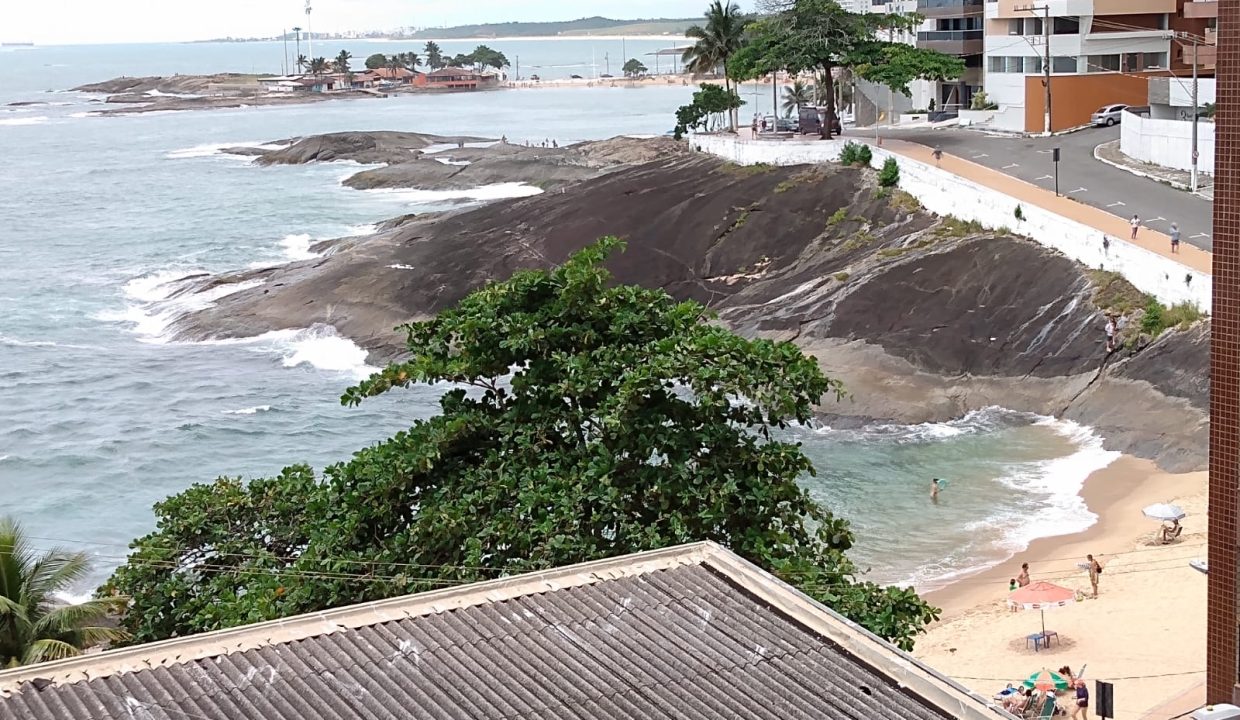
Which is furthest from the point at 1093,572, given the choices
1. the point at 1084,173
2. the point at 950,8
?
the point at 950,8

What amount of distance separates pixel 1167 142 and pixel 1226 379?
35.3 m

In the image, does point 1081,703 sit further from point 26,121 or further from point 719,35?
point 26,121

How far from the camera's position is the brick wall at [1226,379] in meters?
19.2

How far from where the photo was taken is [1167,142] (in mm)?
52125

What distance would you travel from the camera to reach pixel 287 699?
12070mm

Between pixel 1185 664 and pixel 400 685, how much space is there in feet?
51.5

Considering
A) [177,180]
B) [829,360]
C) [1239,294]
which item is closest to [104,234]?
[177,180]

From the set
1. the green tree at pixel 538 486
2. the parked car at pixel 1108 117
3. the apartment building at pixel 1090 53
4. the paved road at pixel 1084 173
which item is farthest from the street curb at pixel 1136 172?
the green tree at pixel 538 486

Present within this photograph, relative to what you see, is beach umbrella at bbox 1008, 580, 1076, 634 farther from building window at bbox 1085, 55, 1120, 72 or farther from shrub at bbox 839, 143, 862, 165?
building window at bbox 1085, 55, 1120, 72

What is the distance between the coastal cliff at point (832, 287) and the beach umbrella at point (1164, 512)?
4.70 m

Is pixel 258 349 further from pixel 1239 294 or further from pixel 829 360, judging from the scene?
pixel 1239 294

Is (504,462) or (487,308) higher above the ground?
(487,308)

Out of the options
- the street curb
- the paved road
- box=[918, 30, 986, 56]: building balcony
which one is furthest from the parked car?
box=[918, 30, 986, 56]: building balcony

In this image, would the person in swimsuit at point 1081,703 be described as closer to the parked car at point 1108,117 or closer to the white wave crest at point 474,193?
the parked car at point 1108,117
